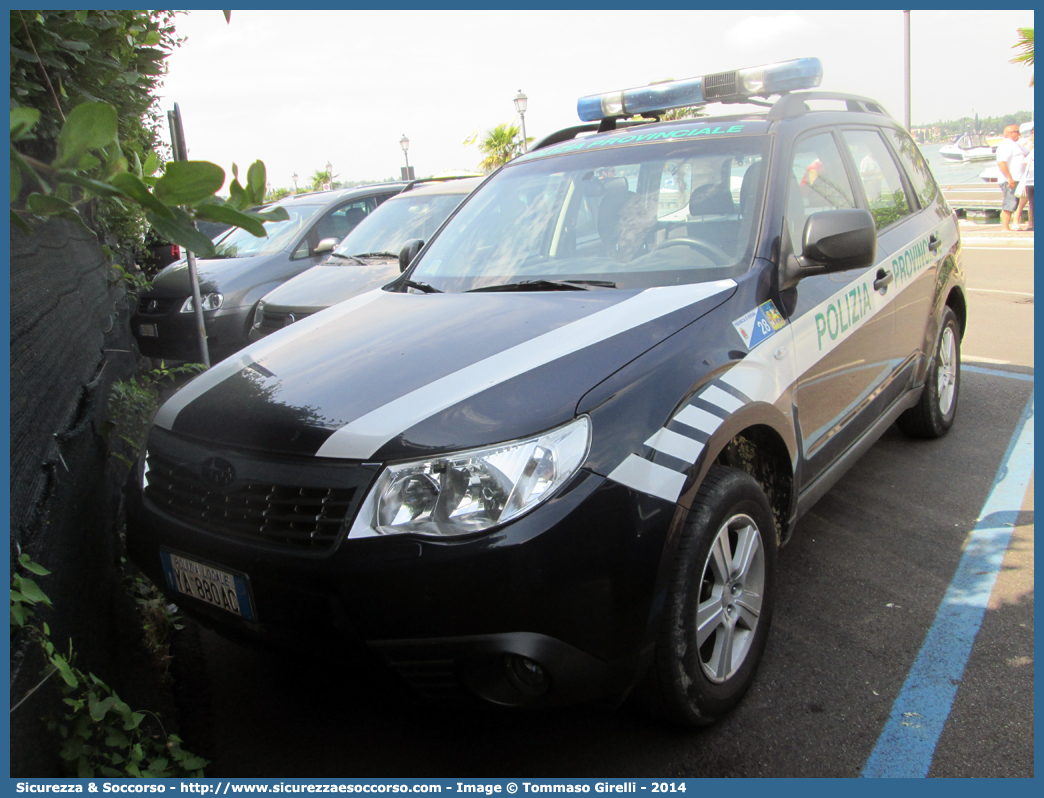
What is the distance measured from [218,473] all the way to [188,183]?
1.26 m

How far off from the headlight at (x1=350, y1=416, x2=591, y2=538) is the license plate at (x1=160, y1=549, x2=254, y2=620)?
1.35 ft

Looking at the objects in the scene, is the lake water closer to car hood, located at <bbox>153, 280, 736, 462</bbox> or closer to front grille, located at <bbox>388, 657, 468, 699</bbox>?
car hood, located at <bbox>153, 280, 736, 462</bbox>

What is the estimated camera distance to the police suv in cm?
192

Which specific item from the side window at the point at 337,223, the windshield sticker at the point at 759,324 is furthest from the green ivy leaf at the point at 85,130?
the side window at the point at 337,223

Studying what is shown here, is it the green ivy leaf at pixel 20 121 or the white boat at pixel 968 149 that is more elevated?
the white boat at pixel 968 149

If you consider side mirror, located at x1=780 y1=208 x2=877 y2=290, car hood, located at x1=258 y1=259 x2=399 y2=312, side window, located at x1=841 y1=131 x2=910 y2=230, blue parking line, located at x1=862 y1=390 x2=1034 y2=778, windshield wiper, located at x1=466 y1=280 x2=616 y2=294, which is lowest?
blue parking line, located at x1=862 y1=390 x2=1034 y2=778

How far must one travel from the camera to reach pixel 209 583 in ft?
7.17

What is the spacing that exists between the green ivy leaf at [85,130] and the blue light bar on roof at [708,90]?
319cm

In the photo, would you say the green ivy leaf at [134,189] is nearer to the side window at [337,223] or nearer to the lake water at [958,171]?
the side window at [337,223]

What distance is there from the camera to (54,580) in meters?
2.19

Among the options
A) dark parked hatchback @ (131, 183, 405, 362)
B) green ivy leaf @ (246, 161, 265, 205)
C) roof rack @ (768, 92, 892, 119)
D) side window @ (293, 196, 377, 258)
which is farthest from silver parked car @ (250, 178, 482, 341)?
green ivy leaf @ (246, 161, 265, 205)

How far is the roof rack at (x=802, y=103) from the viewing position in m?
3.32

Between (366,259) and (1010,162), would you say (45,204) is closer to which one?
(366,259)

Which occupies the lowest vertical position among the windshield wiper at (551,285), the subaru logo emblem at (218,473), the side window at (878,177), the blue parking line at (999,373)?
the blue parking line at (999,373)
